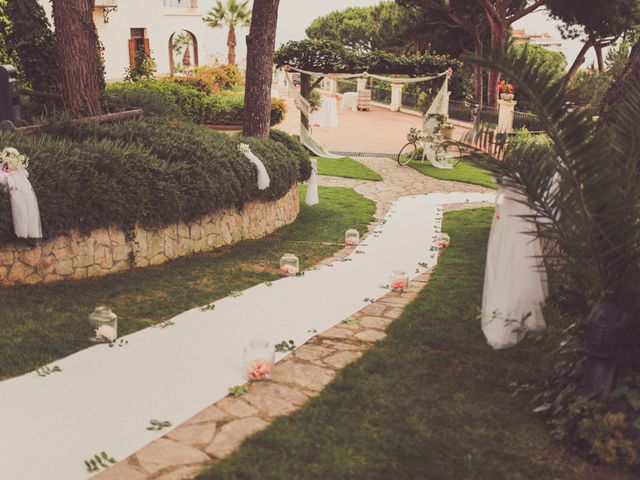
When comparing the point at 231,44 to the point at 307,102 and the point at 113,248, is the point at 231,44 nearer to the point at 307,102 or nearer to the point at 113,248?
the point at 307,102

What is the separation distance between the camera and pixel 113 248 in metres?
8.73

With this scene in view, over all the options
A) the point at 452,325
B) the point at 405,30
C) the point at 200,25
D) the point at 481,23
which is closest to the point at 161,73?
the point at 200,25

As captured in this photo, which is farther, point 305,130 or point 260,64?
point 305,130

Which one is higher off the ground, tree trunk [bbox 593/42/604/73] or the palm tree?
the palm tree

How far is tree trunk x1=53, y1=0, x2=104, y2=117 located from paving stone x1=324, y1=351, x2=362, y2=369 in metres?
7.67

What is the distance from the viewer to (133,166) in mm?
8891

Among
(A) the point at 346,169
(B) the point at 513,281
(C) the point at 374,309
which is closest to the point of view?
(B) the point at 513,281

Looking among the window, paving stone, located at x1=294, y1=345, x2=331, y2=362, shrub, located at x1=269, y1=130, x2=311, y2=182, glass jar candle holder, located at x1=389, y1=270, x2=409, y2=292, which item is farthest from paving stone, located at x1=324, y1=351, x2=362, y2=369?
the window

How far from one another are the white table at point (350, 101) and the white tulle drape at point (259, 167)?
28651mm

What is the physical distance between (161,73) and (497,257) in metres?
44.5

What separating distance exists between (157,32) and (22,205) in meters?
41.1

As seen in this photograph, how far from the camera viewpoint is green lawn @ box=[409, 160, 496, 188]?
19.1m

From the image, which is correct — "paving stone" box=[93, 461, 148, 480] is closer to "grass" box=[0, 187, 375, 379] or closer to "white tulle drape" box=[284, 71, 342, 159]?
"grass" box=[0, 187, 375, 379]

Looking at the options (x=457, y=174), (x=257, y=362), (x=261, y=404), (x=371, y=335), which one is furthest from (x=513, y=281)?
(x=457, y=174)
